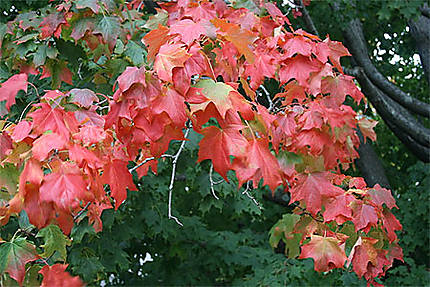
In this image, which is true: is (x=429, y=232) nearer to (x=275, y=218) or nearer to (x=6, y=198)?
Result: (x=275, y=218)

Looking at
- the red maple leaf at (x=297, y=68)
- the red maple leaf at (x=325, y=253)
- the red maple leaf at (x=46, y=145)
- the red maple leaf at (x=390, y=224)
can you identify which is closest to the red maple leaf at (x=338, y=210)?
the red maple leaf at (x=325, y=253)

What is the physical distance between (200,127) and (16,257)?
2.66 ft

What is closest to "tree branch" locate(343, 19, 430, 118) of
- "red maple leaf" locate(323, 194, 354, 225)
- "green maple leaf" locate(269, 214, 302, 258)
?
"green maple leaf" locate(269, 214, 302, 258)

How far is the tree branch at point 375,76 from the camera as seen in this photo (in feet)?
15.5

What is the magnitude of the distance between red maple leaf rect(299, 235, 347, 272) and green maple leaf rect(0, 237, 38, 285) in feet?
3.57

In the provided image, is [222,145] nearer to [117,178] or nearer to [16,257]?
[117,178]

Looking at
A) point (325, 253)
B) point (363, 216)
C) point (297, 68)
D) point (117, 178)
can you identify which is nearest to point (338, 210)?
point (363, 216)

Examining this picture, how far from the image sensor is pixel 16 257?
1713 millimetres

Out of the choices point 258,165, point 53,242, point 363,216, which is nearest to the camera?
point 258,165

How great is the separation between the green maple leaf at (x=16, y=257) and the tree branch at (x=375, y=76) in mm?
3954

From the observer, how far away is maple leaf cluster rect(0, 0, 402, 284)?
1.51m

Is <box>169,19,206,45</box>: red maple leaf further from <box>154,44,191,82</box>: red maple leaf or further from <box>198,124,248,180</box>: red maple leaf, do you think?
<box>198,124,248,180</box>: red maple leaf

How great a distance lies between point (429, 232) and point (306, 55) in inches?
142

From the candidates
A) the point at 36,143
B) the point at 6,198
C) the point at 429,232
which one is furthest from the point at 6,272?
the point at 429,232
